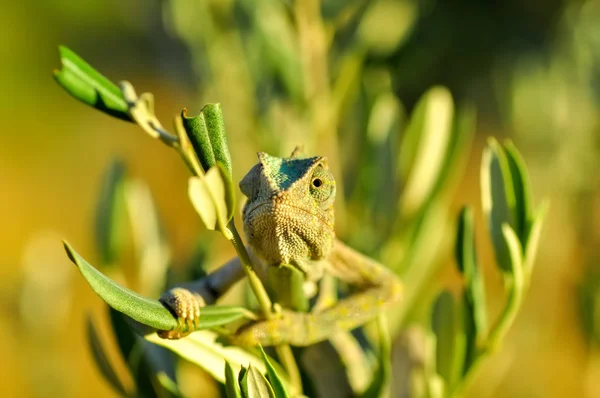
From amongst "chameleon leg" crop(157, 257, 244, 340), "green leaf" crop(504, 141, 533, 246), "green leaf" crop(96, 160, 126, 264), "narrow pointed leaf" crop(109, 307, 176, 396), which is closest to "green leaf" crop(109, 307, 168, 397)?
"narrow pointed leaf" crop(109, 307, 176, 396)

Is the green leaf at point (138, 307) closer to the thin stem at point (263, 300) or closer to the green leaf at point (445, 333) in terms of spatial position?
the thin stem at point (263, 300)

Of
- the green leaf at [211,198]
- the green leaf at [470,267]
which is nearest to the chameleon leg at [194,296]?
the green leaf at [211,198]

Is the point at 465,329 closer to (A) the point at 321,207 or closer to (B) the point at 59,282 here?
(A) the point at 321,207

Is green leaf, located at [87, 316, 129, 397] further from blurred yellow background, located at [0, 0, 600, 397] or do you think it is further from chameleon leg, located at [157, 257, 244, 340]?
chameleon leg, located at [157, 257, 244, 340]

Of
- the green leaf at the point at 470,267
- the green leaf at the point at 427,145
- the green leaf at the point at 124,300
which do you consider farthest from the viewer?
the green leaf at the point at 427,145

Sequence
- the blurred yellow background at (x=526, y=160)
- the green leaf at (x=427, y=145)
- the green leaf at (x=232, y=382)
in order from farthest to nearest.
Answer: the blurred yellow background at (x=526, y=160) → the green leaf at (x=427, y=145) → the green leaf at (x=232, y=382)

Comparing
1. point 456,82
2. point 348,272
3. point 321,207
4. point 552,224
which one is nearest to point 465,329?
point 348,272

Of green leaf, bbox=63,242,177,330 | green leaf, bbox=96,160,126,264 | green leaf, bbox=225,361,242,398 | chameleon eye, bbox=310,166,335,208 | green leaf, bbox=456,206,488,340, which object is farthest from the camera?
green leaf, bbox=96,160,126,264
